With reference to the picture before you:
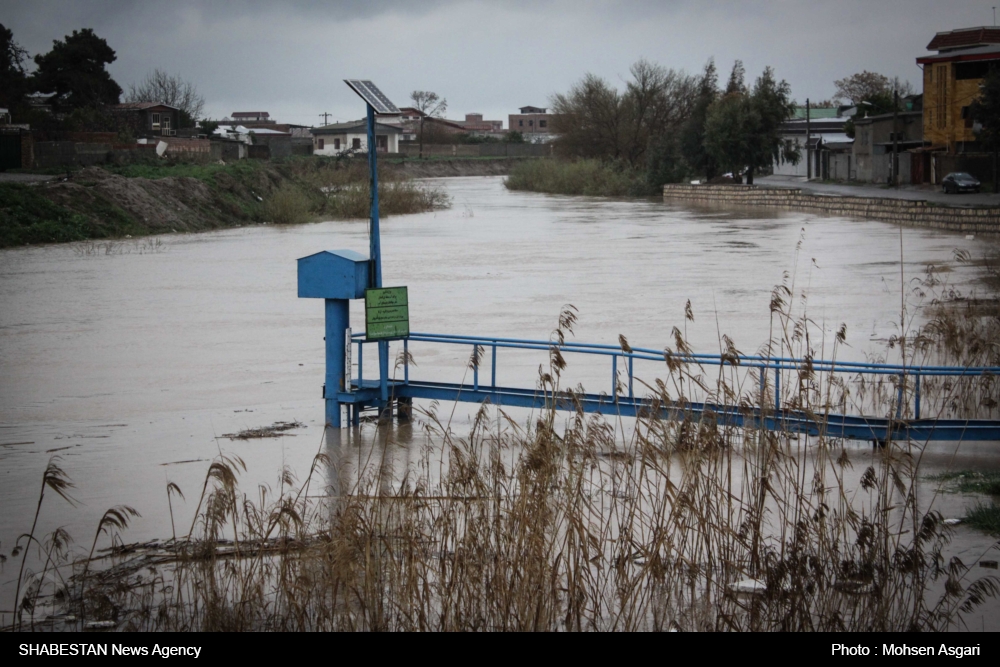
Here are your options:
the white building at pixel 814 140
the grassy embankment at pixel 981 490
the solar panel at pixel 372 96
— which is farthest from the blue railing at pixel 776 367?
the white building at pixel 814 140

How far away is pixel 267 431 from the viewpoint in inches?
459

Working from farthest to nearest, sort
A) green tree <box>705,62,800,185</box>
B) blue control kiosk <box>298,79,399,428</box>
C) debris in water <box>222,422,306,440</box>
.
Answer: green tree <box>705,62,800,185</box>
debris in water <box>222,422,306,440</box>
blue control kiosk <box>298,79,399,428</box>

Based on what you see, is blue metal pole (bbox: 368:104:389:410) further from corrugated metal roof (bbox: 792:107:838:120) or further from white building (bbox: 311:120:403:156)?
white building (bbox: 311:120:403:156)

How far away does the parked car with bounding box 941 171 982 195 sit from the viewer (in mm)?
48900

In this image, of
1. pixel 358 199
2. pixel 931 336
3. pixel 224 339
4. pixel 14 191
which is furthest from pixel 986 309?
pixel 358 199

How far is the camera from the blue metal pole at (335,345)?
11.0m

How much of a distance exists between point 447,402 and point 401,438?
1789 mm

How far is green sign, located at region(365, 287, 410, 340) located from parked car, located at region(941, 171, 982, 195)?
1742 inches

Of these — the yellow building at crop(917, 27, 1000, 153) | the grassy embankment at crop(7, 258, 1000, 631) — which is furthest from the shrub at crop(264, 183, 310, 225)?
the grassy embankment at crop(7, 258, 1000, 631)

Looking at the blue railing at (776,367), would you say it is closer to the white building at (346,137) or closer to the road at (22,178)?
the road at (22,178)

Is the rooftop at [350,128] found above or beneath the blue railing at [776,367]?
above

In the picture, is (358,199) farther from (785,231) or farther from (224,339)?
(224,339)

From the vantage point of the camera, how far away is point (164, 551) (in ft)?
24.5

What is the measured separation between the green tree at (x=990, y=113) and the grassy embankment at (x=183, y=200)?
27771mm
